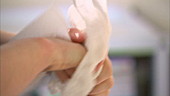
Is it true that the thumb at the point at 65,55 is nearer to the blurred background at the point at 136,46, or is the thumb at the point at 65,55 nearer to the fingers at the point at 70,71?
the fingers at the point at 70,71

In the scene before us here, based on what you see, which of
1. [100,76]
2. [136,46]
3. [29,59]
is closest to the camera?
[29,59]

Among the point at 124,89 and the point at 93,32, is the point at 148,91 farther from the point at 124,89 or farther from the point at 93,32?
the point at 93,32

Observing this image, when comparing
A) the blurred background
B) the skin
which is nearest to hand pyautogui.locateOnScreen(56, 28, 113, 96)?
the skin

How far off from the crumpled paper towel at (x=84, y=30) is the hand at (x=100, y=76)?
0.01 m

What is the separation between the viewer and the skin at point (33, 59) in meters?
0.24

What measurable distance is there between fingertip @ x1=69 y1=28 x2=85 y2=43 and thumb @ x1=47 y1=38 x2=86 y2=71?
15 mm

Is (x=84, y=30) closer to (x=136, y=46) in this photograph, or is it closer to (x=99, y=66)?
(x=99, y=66)

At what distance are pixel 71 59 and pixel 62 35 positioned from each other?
4 cm

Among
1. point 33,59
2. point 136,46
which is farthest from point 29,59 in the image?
point 136,46

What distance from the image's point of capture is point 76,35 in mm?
343

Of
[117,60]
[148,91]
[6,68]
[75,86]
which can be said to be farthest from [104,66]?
[148,91]

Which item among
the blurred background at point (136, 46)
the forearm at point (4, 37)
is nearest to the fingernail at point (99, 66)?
the forearm at point (4, 37)

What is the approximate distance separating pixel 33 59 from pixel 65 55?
5 centimetres

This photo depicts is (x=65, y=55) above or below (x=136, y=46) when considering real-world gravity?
above
